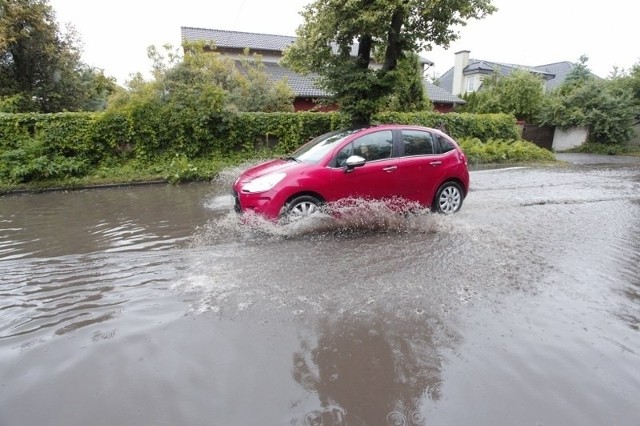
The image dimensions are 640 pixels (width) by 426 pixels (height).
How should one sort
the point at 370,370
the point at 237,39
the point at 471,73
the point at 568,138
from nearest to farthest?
the point at 370,370
the point at 568,138
the point at 237,39
the point at 471,73

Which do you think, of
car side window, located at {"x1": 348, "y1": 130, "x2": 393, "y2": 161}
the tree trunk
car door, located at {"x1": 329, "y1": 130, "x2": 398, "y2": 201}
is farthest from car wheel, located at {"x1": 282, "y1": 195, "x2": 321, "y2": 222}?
the tree trunk

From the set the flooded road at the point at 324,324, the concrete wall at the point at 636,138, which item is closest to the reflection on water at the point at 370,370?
the flooded road at the point at 324,324

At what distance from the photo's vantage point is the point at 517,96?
23.4 meters

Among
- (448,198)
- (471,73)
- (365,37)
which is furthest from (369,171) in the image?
(471,73)

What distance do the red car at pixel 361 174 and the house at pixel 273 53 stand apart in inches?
712

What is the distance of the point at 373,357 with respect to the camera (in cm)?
312

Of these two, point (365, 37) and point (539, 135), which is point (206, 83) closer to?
point (365, 37)

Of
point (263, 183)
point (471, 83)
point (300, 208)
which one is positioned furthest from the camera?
point (471, 83)

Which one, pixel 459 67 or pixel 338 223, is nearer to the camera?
pixel 338 223

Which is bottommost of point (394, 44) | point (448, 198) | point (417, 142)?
point (448, 198)

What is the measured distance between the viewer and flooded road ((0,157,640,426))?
8.57ft

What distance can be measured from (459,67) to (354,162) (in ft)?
134

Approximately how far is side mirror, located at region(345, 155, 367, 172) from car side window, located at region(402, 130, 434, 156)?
964mm

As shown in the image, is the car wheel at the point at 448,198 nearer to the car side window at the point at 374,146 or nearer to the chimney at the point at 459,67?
the car side window at the point at 374,146
